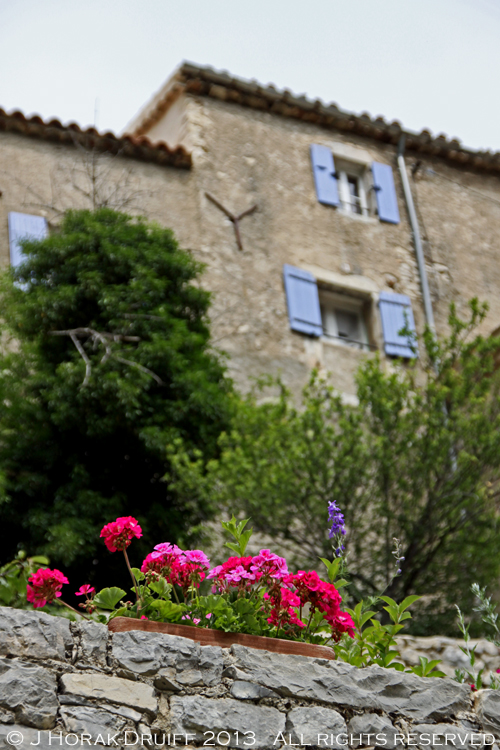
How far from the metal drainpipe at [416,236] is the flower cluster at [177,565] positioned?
9.58m

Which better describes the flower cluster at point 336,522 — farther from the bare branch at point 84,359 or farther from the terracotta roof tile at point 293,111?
the terracotta roof tile at point 293,111

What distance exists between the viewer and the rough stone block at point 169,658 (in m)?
3.28

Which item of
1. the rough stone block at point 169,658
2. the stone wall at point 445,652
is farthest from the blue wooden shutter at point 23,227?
the rough stone block at point 169,658

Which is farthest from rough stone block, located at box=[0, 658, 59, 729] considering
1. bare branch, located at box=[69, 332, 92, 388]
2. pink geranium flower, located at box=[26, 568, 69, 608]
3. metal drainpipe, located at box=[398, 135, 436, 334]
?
metal drainpipe, located at box=[398, 135, 436, 334]

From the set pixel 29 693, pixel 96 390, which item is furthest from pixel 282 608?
pixel 96 390

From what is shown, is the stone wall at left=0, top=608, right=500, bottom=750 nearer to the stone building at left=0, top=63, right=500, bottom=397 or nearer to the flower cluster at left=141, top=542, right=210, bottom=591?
the flower cluster at left=141, top=542, right=210, bottom=591

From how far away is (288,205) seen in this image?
42.9ft

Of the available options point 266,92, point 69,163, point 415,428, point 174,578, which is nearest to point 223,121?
point 266,92

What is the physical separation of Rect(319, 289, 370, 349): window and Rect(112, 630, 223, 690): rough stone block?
9454mm

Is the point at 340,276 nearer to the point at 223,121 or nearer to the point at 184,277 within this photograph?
the point at 223,121

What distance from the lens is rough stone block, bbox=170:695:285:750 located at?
3225 millimetres

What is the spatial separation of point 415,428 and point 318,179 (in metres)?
5.57

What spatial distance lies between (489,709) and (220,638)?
1.15 metres

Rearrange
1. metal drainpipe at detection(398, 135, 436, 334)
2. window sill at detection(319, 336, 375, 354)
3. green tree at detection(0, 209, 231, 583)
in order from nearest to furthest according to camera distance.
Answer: green tree at detection(0, 209, 231, 583), window sill at detection(319, 336, 375, 354), metal drainpipe at detection(398, 135, 436, 334)
